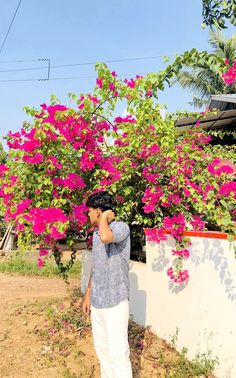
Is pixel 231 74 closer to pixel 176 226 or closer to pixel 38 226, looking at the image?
pixel 176 226

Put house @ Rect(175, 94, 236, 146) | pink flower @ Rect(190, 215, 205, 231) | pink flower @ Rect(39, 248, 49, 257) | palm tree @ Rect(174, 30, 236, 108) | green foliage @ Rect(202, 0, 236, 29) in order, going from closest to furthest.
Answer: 1. green foliage @ Rect(202, 0, 236, 29)
2. pink flower @ Rect(190, 215, 205, 231)
3. pink flower @ Rect(39, 248, 49, 257)
4. house @ Rect(175, 94, 236, 146)
5. palm tree @ Rect(174, 30, 236, 108)

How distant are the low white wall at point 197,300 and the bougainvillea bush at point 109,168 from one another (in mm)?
203

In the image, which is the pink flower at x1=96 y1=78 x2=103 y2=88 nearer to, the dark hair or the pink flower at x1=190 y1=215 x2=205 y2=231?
the dark hair

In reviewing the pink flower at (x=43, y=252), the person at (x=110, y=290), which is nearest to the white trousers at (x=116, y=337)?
the person at (x=110, y=290)

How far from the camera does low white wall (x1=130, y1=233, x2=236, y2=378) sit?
361 cm

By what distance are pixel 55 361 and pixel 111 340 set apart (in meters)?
1.58

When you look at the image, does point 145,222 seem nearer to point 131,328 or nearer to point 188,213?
point 188,213

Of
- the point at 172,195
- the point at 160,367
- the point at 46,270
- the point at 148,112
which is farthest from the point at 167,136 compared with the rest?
the point at 46,270

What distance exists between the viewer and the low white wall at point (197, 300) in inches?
142

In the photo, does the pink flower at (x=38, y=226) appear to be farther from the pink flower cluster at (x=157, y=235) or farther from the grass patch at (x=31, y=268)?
the grass patch at (x=31, y=268)

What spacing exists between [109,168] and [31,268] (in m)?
6.68

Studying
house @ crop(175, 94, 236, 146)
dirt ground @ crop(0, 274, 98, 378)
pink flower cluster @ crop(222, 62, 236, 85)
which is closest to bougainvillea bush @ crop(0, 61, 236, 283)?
pink flower cluster @ crop(222, 62, 236, 85)

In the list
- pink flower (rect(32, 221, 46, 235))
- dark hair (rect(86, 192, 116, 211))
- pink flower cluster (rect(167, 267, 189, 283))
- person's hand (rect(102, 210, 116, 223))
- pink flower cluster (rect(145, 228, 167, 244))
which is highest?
dark hair (rect(86, 192, 116, 211))

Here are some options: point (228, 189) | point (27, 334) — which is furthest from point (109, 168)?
point (27, 334)
